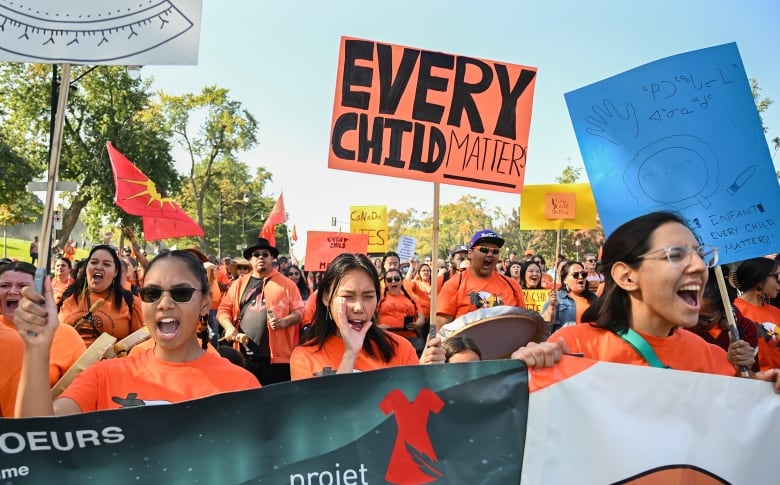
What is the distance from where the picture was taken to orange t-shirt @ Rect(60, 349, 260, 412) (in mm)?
2471

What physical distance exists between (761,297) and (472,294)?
2470 mm

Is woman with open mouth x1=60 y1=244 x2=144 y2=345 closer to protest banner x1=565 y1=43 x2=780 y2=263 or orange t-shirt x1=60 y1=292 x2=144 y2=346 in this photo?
orange t-shirt x1=60 y1=292 x2=144 y2=346

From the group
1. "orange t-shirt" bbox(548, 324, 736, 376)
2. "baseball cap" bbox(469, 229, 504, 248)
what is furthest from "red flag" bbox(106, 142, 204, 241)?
"orange t-shirt" bbox(548, 324, 736, 376)

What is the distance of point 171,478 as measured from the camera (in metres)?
2.04

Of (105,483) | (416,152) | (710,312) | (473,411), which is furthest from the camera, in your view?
(710,312)

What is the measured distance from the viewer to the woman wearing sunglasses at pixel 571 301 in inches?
299

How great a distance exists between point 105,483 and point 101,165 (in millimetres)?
39031

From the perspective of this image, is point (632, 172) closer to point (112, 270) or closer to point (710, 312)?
point (710, 312)

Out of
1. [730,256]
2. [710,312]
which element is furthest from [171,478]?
[710,312]

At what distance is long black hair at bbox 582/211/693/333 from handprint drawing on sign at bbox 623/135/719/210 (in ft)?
1.60

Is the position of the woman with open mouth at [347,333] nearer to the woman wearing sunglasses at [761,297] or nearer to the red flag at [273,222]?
the woman wearing sunglasses at [761,297]

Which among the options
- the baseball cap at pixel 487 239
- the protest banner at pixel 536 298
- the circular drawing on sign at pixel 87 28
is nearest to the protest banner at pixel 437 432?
the circular drawing on sign at pixel 87 28

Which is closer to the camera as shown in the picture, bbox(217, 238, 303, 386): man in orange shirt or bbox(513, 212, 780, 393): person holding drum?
bbox(513, 212, 780, 393): person holding drum

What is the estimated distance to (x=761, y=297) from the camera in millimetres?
5363
